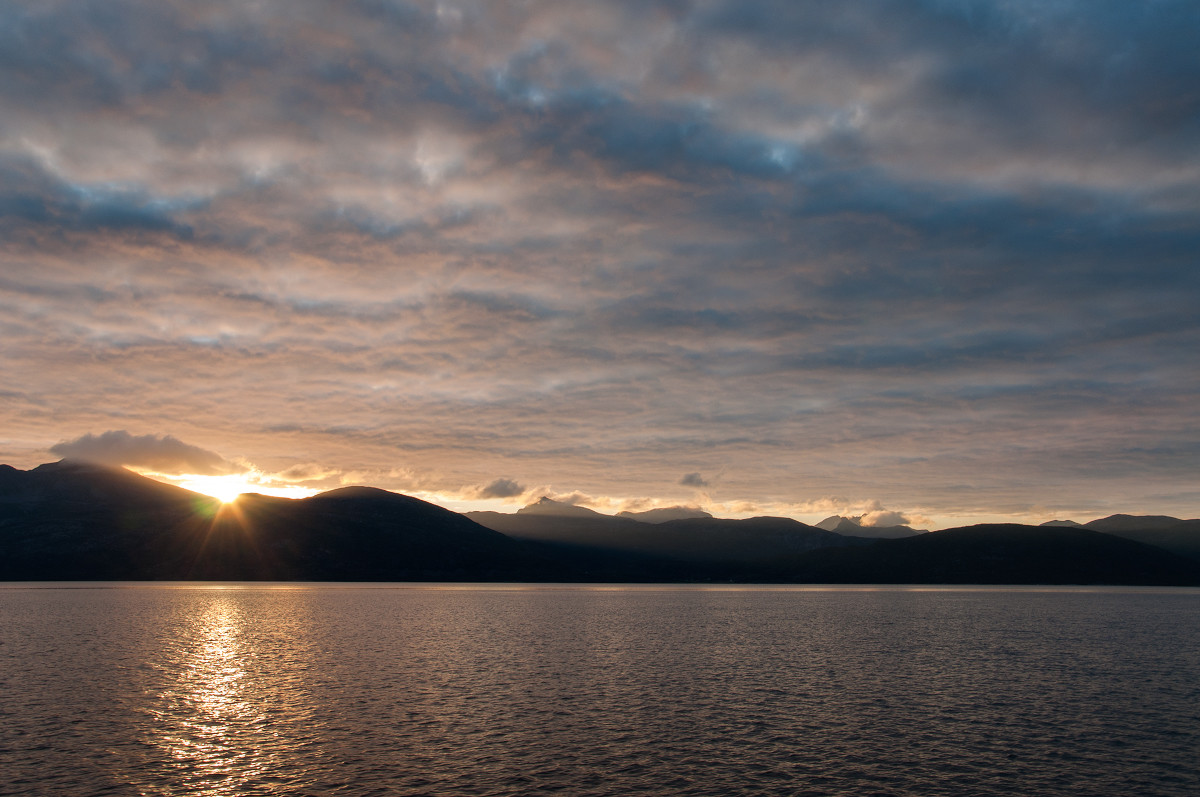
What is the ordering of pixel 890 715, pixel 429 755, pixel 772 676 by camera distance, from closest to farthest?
pixel 429 755 → pixel 890 715 → pixel 772 676

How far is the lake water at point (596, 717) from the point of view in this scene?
156ft

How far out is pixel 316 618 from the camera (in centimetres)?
19112

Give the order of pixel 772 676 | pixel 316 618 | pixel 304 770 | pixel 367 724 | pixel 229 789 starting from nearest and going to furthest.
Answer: pixel 229 789
pixel 304 770
pixel 367 724
pixel 772 676
pixel 316 618

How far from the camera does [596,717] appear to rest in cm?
6644

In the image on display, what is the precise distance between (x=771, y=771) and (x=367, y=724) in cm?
3286

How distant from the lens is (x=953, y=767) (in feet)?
168

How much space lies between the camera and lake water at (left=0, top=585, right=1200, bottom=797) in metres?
47.7

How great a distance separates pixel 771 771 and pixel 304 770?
29.6 m

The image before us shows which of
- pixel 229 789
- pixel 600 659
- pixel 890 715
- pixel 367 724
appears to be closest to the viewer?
pixel 229 789

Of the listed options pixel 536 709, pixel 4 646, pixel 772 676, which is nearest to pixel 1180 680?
pixel 772 676

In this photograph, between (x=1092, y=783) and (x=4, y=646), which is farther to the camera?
(x=4, y=646)

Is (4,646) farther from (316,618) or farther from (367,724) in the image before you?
(367,724)

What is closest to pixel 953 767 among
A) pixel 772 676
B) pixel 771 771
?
pixel 771 771

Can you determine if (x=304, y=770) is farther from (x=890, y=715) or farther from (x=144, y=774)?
(x=890, y=715)
